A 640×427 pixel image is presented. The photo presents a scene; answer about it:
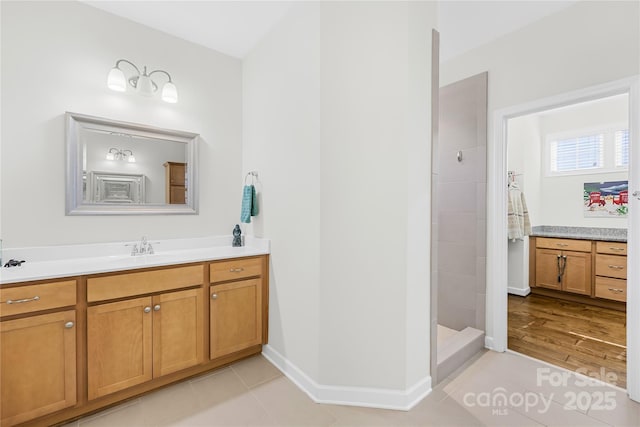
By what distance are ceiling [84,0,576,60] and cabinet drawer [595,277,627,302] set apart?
327cm

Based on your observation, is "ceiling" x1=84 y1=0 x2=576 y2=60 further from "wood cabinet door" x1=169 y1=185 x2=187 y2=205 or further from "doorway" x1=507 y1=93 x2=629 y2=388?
"wood cabinet door" x1=169 y1=185 x2=187 y2=205

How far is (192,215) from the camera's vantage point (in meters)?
2.54

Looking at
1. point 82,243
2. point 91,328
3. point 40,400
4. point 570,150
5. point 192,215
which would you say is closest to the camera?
point 40,400

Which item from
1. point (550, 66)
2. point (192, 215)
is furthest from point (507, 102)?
point (192, 215)

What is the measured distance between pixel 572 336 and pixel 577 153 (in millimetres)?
2996

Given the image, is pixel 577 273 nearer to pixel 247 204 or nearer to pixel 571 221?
pixel 571 221

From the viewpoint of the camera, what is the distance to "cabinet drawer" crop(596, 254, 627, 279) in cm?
341

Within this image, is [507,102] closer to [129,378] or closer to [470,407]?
[470,407]

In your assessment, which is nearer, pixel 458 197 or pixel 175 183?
pixel 175 183

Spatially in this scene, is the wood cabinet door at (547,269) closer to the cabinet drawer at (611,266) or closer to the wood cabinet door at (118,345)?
the cabinet drawer at (611,266)

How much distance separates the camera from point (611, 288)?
3.48 metres

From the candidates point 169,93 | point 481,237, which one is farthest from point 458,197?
point 169,93

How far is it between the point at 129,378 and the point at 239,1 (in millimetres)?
2666

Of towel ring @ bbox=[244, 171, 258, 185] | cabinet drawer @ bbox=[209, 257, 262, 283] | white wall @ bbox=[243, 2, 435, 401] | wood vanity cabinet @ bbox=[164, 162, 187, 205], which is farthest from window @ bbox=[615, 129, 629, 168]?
wood vanity cabinet @ bbox=[164, 162, 187, 205]
